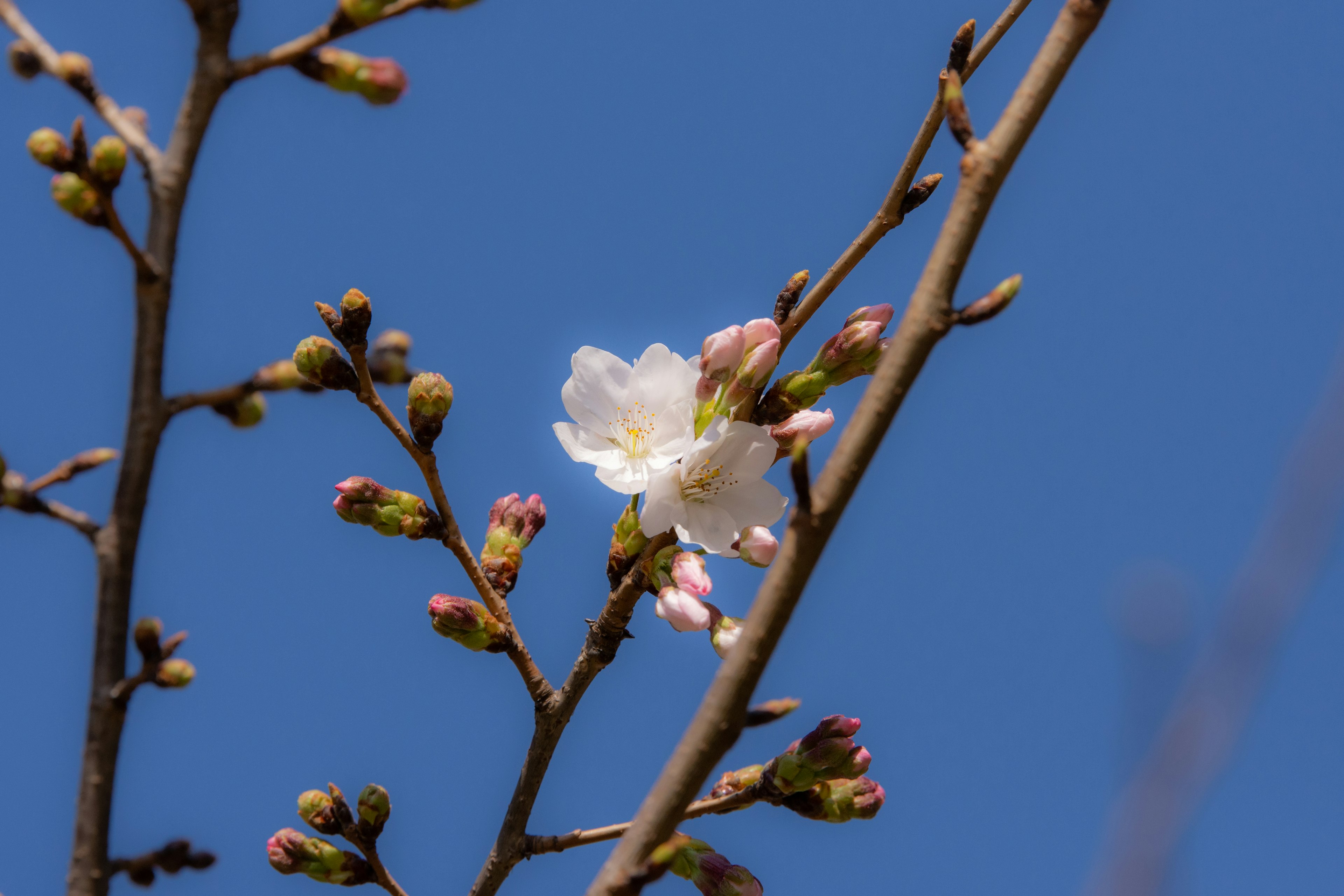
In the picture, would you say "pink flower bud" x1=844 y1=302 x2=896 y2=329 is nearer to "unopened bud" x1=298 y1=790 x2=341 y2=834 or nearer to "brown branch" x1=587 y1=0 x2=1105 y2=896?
"brown branch" x1=587 y1=0 x2=1105 y2=896

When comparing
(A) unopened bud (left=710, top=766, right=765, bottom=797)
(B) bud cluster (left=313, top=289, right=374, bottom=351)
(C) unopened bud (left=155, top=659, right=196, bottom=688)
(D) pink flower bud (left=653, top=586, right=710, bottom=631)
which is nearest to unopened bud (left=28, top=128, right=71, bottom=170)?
(B) bud cluster (left=313, top=289, right=374, bottom=351)

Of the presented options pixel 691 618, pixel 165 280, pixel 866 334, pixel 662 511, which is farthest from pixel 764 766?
pixel 165 280

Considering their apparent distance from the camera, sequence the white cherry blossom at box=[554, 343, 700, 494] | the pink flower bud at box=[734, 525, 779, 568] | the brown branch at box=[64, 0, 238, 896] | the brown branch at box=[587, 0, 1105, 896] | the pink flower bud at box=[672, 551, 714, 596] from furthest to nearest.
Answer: the white cherry blossom at box=[554, 343, 700, 494] → the pink flower bud at box=[734, 525, 779, 568] → the pink flower bud at box=[672, 551, 714, 596] → the brown branch at box=[64, 0, 238, 896] → the brown branch at box=[587, 0, 1105, 896]

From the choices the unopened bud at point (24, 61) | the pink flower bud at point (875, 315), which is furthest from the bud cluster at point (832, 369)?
the unopened bud at point (24, 61)

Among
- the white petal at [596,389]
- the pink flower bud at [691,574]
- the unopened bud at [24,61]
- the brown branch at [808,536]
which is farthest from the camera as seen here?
the white petal at [596,389]

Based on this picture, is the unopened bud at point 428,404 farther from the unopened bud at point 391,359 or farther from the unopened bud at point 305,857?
the unopened bud at point 305,857

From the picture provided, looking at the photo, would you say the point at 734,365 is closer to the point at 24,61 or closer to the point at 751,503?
the point at 751,503

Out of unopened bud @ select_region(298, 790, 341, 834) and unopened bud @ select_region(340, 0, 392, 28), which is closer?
A: unopened bud @ select_region(340, 0, 392, 28)
